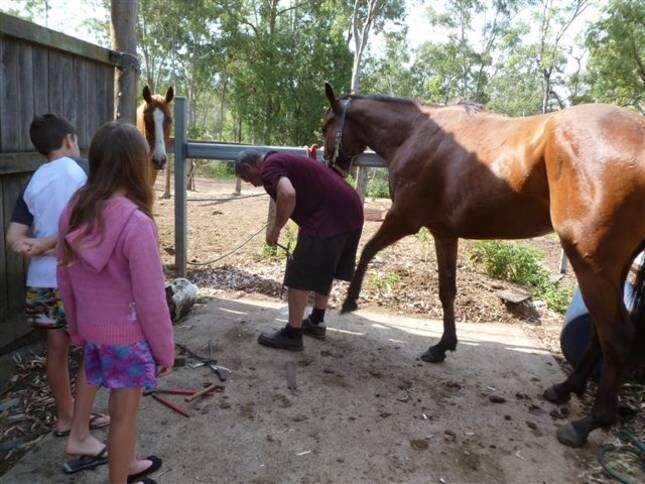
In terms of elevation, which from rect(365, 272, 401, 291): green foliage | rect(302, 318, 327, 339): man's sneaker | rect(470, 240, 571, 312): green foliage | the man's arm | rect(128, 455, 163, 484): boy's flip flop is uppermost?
the man's arm

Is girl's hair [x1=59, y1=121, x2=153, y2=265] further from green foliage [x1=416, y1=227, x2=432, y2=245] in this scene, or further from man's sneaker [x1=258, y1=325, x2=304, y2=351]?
green foliage [x1=416, y1=227, x2=432, y2=245]

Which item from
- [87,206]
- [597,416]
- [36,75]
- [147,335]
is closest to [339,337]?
[597,416]

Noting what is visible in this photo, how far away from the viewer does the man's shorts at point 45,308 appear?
87.0 inches

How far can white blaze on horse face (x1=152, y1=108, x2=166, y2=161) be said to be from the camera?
489 centimetres

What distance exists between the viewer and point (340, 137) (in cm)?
395

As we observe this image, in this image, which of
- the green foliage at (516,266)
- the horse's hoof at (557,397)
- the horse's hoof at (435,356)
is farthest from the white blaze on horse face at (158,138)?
the horse's hoof at (557,397)

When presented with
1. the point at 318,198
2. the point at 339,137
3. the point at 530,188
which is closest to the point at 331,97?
the point at 339,137

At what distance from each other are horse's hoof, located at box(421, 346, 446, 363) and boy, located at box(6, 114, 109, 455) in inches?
90.7

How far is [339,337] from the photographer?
12.8ft

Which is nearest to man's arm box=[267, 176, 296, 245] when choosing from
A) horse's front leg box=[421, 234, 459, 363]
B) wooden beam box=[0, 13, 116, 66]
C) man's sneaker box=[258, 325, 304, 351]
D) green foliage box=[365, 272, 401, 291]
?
man's sneaker box=[258, 325, 304, 351]

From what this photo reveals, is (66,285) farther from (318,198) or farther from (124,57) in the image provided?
(124,57)

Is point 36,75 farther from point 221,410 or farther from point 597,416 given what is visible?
point 597,416

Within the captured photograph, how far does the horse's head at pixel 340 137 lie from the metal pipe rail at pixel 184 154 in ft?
0.66

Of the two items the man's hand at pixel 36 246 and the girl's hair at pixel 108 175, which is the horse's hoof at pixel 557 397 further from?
the man's hand at pixel 36 246
